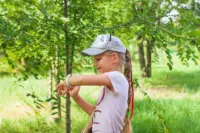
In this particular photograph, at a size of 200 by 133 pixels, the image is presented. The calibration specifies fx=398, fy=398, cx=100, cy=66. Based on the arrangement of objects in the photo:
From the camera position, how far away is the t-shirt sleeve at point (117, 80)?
2115mm

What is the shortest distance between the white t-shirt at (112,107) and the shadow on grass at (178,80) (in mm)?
9078

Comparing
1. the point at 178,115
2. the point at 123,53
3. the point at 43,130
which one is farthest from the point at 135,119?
the point at 123,53

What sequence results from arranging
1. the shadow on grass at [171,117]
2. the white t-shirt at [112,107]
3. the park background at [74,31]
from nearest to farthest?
the white t-shirt at [112,107], the park background at [74,31], the shadow on grass at [171,117]

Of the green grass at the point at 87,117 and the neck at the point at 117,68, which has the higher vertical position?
the neck at the point at 117,68

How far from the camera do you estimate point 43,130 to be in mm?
6223

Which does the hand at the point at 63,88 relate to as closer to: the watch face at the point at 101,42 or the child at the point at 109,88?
the child at the point at 109,88

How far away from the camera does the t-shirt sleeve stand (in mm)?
2115

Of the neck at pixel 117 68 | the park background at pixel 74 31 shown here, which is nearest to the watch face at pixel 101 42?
the neck at pixel 117 68

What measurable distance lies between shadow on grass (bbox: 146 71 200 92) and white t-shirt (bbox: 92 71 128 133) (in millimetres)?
9078

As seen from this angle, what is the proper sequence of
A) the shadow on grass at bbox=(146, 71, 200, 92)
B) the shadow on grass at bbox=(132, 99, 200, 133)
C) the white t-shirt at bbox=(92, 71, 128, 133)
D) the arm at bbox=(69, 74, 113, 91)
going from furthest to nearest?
the shadow on grass at bbox=(146, 71, 200, 92)
the shadow on grass at bbox=(132, 99, 200, 133)
the white t-shirt at bbox=(92, 71, 128, 133)
the arm at bbox=(69, 74, 113, 91)

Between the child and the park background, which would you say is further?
the park background

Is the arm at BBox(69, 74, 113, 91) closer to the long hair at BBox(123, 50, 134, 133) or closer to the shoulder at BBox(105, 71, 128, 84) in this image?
the shoulder at BBox(105, 71, 128, 84)

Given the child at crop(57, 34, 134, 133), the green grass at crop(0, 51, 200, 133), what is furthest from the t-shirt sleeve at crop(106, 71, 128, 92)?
the green grass at crop(0, 51, 200, 133)

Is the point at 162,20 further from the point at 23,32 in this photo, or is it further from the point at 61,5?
the point at 23,32
